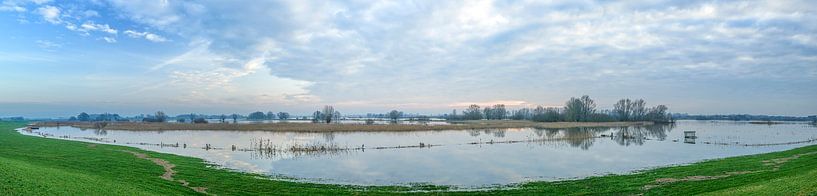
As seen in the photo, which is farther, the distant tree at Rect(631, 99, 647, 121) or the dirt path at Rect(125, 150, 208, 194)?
the distant tree at Rect(631, 99, 647, 121)

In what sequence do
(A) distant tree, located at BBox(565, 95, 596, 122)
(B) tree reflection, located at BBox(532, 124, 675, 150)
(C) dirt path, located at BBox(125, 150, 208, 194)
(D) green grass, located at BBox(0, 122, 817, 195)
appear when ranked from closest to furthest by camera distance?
(D) green grass, located at BBox(0, 122, 817, 195) < (C) dirt path, located at BBox(125, 150, 208, 194) < (B) tree reflection, located at BBox(532, 124, 675, 150) < (A) distant tree, located at BBox(565, 95, 596, 122)

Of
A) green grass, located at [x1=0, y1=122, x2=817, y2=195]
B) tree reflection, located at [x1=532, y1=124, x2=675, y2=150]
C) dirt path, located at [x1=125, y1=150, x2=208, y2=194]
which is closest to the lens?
green grass, located at [x1=0, y1=122, x2=817, y2=195]

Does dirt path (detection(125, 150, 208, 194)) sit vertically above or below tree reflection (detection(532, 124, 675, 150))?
above

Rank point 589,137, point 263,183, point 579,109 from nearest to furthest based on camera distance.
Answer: point 263,183, point 589,137, point 579,109

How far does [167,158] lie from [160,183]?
15.9 metres

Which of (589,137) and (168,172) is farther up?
(168,172)

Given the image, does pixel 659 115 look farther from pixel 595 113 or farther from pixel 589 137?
pixel 589 137

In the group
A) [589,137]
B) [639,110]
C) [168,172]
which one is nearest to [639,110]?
[639,110]

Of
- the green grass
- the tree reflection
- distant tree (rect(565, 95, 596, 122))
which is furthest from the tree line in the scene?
the green grass

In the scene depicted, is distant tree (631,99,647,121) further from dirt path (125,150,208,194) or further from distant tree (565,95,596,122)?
dirt path (125,150,208,194)

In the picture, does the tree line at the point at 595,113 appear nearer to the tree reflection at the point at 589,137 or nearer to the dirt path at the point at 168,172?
the tree reflection at the point at 589,137

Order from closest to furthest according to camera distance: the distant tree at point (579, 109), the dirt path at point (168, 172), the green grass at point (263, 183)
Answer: the green grass at point (263, 183), the dirt path at point (168, 172), the distant tree at point (579, 109)

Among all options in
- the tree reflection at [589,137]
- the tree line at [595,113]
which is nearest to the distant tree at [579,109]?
the tree line at [595,113]

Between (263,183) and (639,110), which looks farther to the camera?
(639,110)
